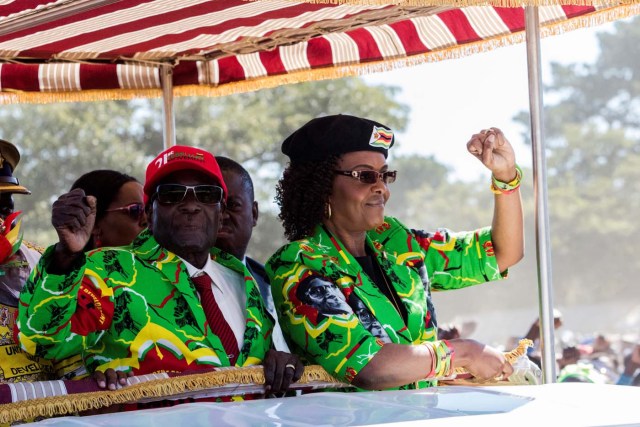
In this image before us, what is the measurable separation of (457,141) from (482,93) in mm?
2976

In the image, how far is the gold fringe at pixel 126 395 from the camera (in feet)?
9.60

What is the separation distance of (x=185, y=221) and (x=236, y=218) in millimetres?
784

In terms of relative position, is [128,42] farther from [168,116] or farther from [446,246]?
[446,246]

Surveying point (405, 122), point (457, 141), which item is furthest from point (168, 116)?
point (457, 141)

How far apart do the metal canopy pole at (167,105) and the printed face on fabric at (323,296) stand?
1769 mm

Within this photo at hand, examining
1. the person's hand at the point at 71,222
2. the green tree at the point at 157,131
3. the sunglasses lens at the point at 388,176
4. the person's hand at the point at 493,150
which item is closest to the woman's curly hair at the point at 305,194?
the sunglasses lens at the point at 388,176

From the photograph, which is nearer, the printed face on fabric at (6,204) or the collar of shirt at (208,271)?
the collar of shirt at (208,271)

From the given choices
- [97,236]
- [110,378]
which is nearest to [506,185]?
[97,236]

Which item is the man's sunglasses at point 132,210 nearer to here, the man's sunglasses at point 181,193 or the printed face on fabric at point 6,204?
the printed face on fabric at point 6,204

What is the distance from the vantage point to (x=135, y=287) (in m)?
3.31

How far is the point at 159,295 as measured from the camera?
3348 mm

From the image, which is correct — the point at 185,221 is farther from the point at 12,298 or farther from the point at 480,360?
the point at 480,360

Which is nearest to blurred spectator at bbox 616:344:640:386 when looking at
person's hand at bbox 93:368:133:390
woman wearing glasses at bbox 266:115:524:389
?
woman wearing glasses at bbox 266:115:524:389

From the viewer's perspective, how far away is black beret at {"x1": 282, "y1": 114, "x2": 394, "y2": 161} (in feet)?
12.8
